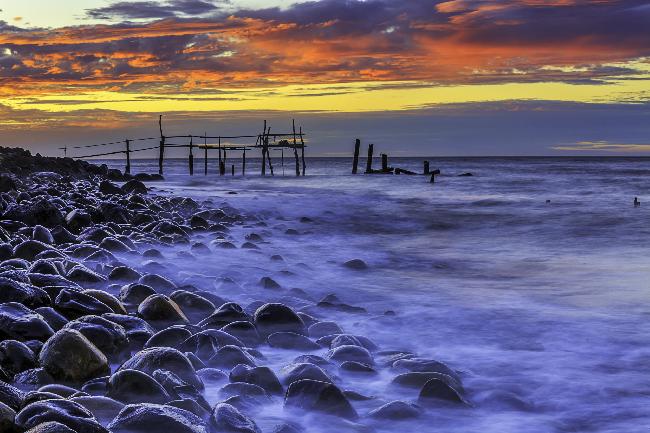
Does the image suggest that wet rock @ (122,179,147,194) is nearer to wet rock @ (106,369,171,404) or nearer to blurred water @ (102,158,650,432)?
blurred water @ (102,158,650,432)

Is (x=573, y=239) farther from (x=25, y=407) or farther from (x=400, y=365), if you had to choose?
(x=25, y=407)

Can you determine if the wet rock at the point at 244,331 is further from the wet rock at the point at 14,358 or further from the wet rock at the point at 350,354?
the wet rock at the point at 14,358

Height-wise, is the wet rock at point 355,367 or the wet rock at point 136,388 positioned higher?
the wet rock at point 136,388

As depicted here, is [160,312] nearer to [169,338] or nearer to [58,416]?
[169,338]

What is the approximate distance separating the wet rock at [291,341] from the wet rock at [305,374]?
64cm

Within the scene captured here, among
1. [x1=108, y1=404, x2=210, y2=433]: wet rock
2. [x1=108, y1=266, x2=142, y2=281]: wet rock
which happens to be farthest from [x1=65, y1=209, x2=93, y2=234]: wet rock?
[x1=108, y1=404, x2=210, y2=433]: wet rock

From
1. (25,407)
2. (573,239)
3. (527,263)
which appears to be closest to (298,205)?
(573,239)

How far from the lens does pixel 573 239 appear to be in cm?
1203

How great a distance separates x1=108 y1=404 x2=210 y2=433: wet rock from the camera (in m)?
2.51

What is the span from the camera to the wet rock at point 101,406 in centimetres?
271

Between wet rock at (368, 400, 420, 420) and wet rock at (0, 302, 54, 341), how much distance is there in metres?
1.73

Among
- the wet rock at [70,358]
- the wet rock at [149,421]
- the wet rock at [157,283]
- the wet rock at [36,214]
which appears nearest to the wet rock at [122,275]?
the wet rock at [157,283]

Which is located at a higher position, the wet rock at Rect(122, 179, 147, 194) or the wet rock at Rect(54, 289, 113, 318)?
the wet rock at Rect(54, 289, 113, 318)

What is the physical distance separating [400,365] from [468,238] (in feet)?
27.7
